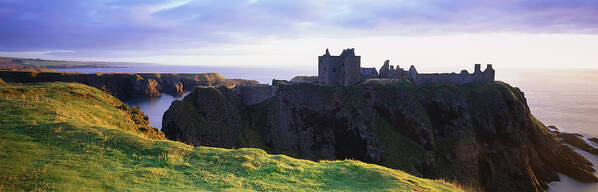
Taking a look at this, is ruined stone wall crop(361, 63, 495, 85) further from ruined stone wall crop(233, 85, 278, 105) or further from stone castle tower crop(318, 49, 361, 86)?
ruined stone wall crop(233, 85, 278, 105)

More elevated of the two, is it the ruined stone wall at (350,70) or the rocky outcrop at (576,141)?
the ruined stone wall at (350,70)

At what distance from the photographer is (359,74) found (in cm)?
7469

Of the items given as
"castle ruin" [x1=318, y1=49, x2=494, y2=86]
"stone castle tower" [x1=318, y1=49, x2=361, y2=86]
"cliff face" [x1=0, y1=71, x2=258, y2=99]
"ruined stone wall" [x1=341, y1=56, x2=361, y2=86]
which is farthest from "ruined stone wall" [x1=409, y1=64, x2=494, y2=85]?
"cliff face" [x1=0, y1=71, x2=258, y2=99]

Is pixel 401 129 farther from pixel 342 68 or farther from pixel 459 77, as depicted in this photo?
pixel 459 77

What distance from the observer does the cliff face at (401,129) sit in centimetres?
5716

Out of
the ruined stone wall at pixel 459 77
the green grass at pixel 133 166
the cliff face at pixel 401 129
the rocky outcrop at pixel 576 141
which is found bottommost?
the rocky outcrop at pixel 576 141

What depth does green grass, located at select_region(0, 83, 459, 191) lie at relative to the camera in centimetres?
1282

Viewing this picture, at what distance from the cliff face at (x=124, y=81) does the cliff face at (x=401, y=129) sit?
54835 millimetres

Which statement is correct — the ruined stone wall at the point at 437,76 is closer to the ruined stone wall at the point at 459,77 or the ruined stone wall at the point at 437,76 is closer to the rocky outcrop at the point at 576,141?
Result: the ruined stone wall at the point at 459,77

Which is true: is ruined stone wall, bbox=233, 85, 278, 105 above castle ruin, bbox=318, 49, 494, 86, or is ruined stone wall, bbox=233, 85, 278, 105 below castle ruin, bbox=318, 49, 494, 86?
below

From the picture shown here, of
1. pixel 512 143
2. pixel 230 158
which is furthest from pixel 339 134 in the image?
pixel 230 158

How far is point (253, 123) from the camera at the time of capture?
70.3 m

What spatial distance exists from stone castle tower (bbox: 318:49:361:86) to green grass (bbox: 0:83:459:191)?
5386cm

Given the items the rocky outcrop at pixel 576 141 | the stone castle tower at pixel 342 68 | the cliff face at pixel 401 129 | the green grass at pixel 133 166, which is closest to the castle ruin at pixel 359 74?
the stone castle tower at pixel 342 68
